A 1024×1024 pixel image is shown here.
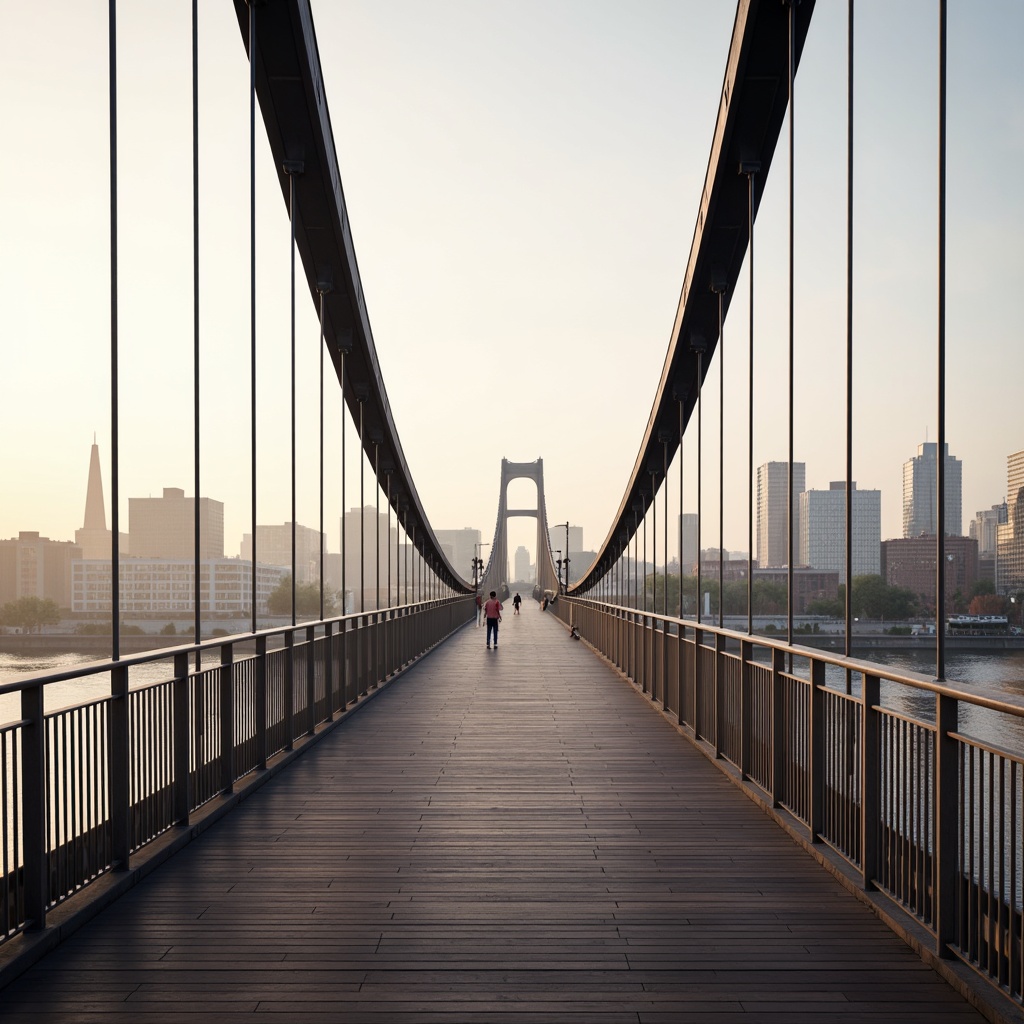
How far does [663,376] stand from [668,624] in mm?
4058

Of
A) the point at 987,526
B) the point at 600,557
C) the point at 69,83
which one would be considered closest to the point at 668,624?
the point at 987,526

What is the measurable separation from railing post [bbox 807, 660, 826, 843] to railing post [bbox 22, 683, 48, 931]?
2.91 metres

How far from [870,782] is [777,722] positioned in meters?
1.34

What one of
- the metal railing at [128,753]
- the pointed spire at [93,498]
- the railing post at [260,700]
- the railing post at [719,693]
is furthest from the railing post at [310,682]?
the pointed spire at [93,498]

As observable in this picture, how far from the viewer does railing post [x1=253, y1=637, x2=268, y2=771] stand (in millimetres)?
6055

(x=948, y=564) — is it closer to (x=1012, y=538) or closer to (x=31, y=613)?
(x=1012, y=538)

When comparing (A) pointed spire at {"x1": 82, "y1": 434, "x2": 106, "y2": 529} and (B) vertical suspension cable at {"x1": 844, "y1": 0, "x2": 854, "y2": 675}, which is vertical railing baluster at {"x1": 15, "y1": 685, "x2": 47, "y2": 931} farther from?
(A) pointed spire at {"x1": 82, "y1": 434, "x2": 106, "y2": 529}

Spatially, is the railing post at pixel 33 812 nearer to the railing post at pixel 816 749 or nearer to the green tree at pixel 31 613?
the railing post at pixel 816 749

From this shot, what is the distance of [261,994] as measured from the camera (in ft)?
9.47

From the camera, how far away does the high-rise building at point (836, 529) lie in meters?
15.5

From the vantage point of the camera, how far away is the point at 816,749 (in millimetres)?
4352

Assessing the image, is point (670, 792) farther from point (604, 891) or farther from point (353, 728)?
point (353, 728)

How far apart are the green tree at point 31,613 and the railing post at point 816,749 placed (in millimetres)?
26361

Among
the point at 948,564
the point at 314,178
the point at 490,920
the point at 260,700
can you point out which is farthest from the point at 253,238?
the point at 948,564
